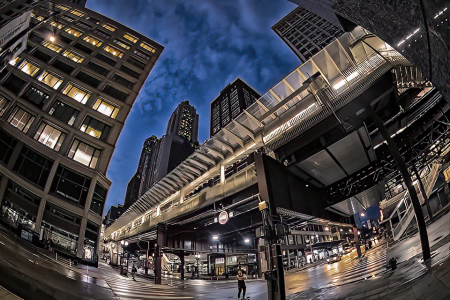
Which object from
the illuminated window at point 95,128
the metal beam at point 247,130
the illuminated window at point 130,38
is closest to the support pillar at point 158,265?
the illuminated window at point 95,128

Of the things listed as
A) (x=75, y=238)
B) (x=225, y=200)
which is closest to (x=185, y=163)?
(x=225, y=200)

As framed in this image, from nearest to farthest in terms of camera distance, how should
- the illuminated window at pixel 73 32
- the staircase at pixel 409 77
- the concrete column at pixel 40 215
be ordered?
1. the concrete column at pixel 40 215
2. the staircase at pixel 409 77
3. the illuminated window at pixel 73 32

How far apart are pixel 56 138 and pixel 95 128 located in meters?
3.56

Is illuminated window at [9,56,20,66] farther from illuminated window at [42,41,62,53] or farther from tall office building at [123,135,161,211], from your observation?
tall office building at [123,135,161,211]

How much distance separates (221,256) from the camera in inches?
1547

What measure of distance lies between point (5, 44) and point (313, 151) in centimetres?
1720

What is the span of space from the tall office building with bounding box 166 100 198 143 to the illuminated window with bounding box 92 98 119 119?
446 ft

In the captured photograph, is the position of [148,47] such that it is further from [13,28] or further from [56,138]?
[56,138]

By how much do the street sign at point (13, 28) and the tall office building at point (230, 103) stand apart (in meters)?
71.7

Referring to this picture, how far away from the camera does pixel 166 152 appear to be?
366ft

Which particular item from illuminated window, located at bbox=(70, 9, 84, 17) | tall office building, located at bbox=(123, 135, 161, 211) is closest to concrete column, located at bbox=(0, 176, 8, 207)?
illuminated window, located at bbox=(70, 9, 84, 17)

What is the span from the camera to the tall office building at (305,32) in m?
60.5

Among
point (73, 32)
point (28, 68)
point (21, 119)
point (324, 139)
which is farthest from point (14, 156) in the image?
point (73, 32)

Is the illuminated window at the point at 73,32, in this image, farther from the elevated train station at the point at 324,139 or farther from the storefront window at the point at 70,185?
the storefront window at the point at 70,185
